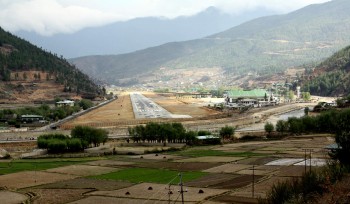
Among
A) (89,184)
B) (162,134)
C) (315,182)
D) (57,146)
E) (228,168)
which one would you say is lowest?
(89,184)

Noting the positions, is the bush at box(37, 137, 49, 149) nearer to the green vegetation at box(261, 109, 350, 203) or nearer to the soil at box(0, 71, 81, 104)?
the green vegetation at box(261, 109, 350, 203)

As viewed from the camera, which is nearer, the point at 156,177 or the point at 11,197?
the point at 11,197

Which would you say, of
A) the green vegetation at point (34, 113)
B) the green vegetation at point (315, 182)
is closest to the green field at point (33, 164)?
the green vegetation at point (315, 182)

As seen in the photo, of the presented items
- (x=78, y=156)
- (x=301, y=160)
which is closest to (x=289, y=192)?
(x=301, y=160)

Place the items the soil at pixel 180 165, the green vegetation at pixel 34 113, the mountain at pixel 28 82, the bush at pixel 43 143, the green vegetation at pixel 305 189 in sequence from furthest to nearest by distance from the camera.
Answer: the mountain at pixel 28 82
the green vegetation at pixel 34 113
the bush at pixel 43 143
the soil at pixel 180 165
the green vegetation at pixel 305 189

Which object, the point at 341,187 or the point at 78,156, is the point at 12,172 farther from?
the point at 341,187

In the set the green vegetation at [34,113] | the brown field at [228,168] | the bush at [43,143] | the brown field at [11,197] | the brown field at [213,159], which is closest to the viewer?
the brown field at [11,197]

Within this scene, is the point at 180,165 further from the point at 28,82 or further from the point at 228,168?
the point at 28,82

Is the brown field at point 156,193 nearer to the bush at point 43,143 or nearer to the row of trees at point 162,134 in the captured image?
the bush at point 43,143

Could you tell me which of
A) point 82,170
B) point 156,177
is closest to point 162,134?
point 82,170
